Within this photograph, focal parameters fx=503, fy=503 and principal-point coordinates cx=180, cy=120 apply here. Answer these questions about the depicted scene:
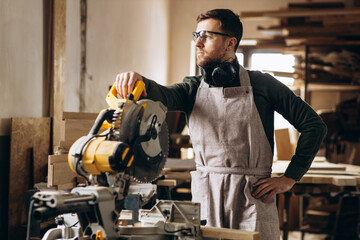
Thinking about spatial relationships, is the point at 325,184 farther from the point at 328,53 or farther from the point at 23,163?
the point at 328,53

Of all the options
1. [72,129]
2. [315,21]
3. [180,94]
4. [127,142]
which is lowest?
[72,129]

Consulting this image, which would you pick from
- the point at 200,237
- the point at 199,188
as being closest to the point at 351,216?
the point at 199,188

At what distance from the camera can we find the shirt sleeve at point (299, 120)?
1942 millimetres

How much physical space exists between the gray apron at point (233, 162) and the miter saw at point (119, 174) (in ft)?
1.10

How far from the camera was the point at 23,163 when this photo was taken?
3.02 meters

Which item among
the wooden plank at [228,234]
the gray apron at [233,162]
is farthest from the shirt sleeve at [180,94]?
the wooden plank at [228,234]

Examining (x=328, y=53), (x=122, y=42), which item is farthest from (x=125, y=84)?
(x=328, y=53)

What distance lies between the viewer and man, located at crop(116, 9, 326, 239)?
188cm

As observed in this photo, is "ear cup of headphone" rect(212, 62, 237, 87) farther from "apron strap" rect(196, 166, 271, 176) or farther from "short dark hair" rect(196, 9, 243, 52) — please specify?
"apron strap" rect(196, 166, 271, 176)

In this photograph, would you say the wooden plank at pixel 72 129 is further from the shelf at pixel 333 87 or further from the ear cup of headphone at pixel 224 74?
the shelf at pixel 333 87

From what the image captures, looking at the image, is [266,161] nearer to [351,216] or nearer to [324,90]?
[351,216]

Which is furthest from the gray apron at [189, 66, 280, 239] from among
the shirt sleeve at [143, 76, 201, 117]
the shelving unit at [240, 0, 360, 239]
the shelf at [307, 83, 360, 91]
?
the shelf at [307, 83, 360, 91]

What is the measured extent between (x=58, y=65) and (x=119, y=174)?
2.20m

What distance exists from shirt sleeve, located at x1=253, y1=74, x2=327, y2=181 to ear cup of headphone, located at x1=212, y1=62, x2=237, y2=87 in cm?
14
